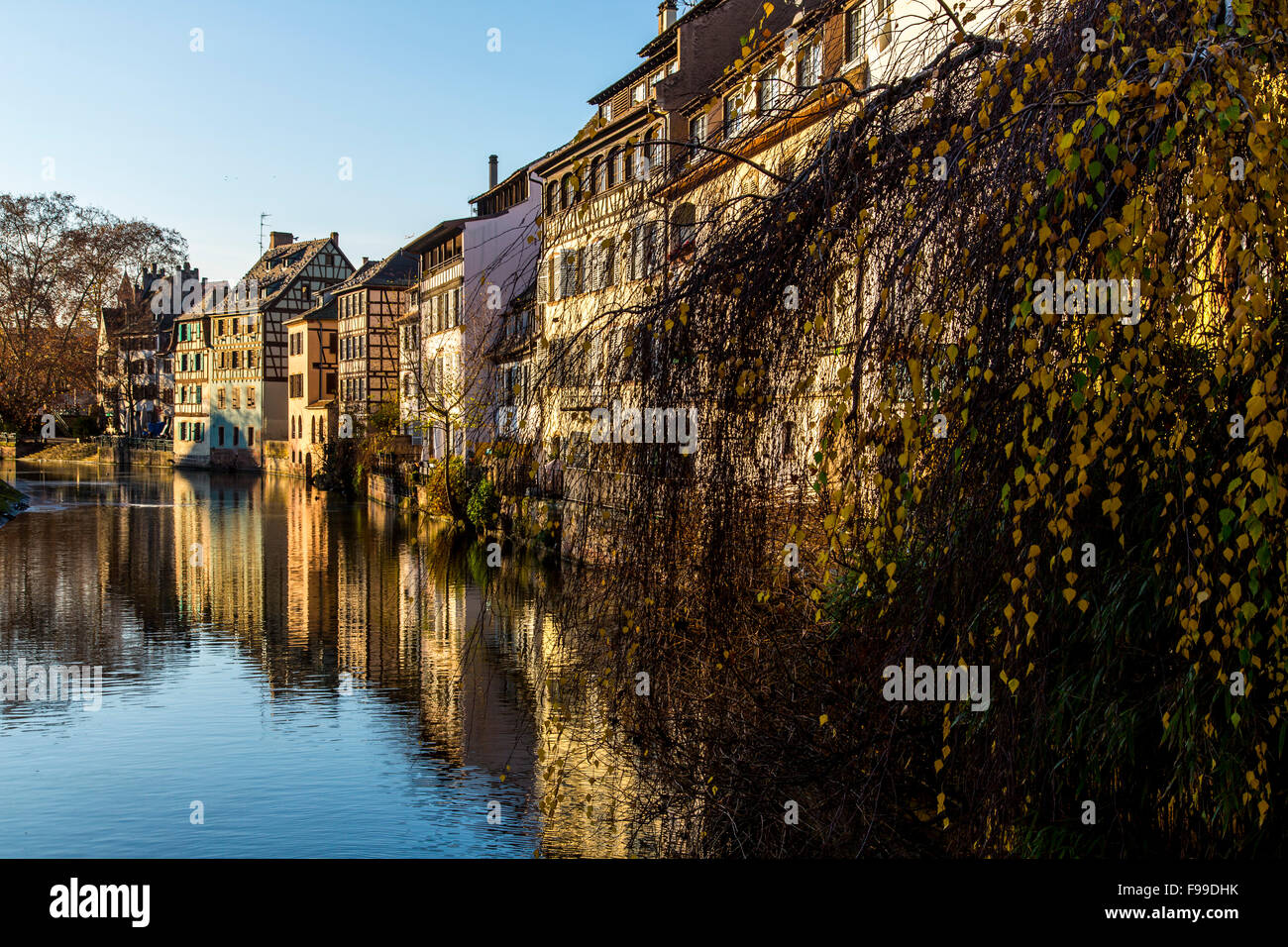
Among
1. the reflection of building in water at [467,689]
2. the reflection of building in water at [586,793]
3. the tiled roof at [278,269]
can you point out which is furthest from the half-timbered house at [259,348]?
the reflection of building in water at [586,793]

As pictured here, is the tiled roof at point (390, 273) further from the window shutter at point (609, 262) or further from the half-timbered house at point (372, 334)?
the window shutter at point (609, 262)

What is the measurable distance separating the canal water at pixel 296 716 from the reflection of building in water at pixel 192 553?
0.43 ft

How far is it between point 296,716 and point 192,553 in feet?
53.7

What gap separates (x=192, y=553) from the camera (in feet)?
93.6

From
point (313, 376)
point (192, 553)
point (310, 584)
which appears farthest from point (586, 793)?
point (313, 376)

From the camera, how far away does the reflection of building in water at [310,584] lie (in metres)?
18.3

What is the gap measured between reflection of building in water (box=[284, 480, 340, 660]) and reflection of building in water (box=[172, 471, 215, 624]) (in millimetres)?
1467

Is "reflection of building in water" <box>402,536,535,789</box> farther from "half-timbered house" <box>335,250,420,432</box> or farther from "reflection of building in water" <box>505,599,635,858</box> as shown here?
"half-timbered house" <box>335,250,420,432</box>

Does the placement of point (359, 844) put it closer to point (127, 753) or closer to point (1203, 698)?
point (127, 753)

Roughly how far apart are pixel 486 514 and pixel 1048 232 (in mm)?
26337

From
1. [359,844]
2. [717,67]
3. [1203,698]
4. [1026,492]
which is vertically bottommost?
[359,844]

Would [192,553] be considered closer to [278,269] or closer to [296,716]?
[296,716]

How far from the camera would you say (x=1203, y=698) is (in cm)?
521
